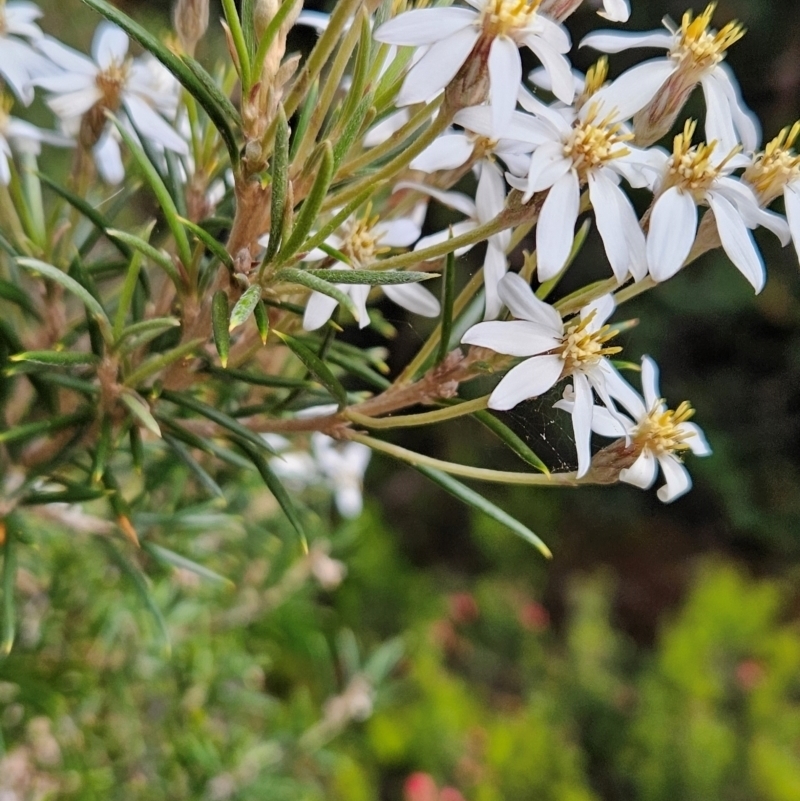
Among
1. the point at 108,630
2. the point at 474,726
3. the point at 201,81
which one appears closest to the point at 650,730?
the point at 474,726

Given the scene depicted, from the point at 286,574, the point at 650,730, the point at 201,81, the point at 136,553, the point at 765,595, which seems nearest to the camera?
the point at 201,81

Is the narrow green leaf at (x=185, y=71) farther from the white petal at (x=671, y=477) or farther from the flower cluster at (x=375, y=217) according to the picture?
the white petal at (x=671, y=477)

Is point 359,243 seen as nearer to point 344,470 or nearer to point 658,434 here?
point 658,434

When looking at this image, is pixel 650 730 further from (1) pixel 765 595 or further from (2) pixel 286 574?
(2) pixel 286 574

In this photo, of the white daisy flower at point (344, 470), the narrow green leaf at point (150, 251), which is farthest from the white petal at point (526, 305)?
the white daisy flower at point (344, 470)

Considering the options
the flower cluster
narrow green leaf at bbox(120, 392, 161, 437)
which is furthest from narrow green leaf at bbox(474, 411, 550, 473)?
narrow green leaf at bbox(120, 392, 161, 437)

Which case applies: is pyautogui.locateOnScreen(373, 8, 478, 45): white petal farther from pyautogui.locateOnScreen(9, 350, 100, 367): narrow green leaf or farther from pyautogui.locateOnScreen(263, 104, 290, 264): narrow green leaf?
pyautogui.locateOnScreen(9, 350, 100, 367): narrow green leaf
